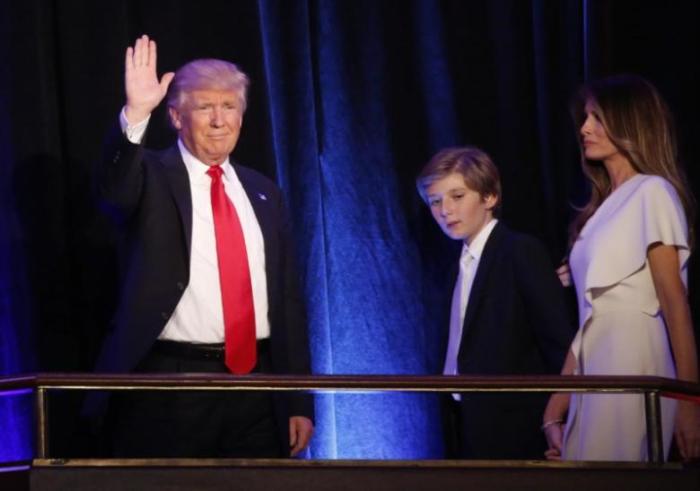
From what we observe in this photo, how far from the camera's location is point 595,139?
3.93 m

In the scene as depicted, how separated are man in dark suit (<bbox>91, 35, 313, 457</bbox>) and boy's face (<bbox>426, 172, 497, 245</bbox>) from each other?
0.51 meters

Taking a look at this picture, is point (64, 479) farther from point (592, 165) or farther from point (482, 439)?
point (592, 165)

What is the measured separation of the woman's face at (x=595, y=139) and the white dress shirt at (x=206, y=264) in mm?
905

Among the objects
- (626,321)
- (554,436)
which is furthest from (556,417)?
(626,321)

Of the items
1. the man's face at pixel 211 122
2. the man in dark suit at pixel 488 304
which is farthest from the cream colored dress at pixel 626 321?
the man's face at pixel 211 122

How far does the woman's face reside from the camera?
390 cm

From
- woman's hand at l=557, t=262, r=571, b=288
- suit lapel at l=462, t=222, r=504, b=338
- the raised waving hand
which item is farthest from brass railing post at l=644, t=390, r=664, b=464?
the raised waving hand

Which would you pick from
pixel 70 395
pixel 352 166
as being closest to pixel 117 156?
pixel 70 395

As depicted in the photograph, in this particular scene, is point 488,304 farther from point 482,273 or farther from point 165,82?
point 165,82

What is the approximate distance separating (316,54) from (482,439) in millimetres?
1441

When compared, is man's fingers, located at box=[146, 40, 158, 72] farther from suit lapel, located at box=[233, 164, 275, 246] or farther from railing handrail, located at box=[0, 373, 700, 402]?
railing handrail, located at box=[0, 373, 700, 402]

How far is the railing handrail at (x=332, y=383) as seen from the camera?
9.81ft

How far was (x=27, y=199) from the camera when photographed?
14.1 ft

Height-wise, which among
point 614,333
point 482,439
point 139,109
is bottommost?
point 482,439
